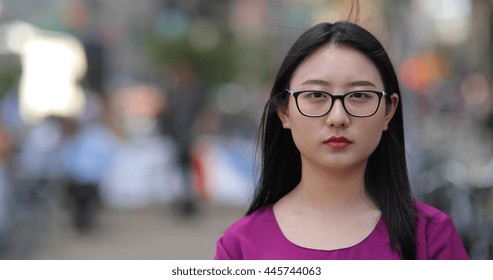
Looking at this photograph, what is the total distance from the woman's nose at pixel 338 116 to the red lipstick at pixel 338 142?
0.10 ft

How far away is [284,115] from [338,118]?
0.19 metres

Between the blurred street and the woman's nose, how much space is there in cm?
479

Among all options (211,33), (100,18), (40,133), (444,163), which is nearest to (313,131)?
(444,163)

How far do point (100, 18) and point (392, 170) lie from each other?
21937 mm

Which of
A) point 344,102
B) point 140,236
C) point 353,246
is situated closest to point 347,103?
point 344,102

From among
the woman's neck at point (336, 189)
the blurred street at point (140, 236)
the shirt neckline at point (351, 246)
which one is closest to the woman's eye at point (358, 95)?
the woman's neck at point (336, 189)

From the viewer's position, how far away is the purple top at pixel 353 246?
173 cm

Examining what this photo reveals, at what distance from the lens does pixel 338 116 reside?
1706 mm

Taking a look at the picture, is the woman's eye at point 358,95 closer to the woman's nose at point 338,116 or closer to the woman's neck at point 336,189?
the woman's nose at point 338,116

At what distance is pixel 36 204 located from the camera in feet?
22.2

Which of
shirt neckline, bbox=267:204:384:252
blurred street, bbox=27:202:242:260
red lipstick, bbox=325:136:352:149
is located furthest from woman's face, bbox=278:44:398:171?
blurred street, bbox=27:202:242:260

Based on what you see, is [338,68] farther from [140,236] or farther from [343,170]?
[140,236]

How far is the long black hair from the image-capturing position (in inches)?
69.7

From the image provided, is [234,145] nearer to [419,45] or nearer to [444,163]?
[444,163]
